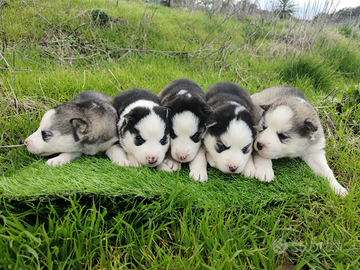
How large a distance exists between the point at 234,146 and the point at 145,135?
1.04 meters

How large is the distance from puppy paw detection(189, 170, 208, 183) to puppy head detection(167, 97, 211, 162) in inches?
6.7

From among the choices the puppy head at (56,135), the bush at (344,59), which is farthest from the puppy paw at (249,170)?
the bush at (344,59)

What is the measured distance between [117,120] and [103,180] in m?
1.21

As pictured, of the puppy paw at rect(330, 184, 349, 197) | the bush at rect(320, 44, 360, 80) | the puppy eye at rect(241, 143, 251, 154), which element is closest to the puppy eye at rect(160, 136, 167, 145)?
the puppy eye at rect(241, 143, 251, 154)

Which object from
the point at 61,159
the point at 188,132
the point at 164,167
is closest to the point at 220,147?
the point at 188,132

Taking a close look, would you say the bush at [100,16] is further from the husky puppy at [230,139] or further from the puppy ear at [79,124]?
the husky puppy at [230,139]

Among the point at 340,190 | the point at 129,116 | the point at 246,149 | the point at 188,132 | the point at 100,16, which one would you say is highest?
the point at 100,16

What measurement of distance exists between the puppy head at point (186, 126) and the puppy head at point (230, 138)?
12 cm

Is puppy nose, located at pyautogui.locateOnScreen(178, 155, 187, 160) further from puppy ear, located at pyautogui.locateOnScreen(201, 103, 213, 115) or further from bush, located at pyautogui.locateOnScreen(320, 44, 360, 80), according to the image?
bush, located at pyautogui.locateOnScreen(320, 44, 360, 80)

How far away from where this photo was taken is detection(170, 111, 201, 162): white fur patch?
2.78 meters

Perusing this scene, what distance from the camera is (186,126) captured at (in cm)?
285

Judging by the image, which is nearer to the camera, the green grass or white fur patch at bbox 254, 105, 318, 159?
the green grass

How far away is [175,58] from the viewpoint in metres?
6.24

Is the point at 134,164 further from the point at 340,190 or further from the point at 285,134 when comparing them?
the point at 340,190
